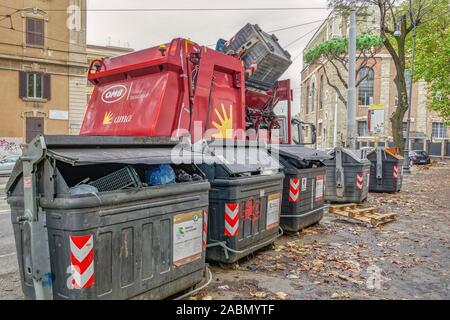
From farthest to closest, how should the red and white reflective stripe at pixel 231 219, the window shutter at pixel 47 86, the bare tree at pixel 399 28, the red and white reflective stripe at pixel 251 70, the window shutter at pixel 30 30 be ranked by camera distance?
the window shutter at pixel 47 86
the window shutter at pixel 30 30
the bare tree at pixel 399 28
the red and white reflective stripe at pixel 251 70
the red and white reflective stripe at pixel 231 219

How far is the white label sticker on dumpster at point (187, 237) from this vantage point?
12.0 ft

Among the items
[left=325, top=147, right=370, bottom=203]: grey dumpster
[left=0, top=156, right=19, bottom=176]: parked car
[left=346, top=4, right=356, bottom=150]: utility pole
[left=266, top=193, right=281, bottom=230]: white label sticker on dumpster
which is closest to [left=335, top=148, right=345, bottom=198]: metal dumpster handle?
[left=325, top=147, right=370, bottom=203]: grey dumpster

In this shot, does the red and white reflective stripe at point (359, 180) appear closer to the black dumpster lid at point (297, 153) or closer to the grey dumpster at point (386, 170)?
the grey dumpster at point (386, 170)

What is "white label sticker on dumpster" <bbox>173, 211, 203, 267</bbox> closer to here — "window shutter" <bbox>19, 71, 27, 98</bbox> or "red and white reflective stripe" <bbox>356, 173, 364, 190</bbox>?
"red and white reflective stripe" <bbox>356, 173, 364, 190</bbox>

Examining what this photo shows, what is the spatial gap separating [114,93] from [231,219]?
3.09 metres

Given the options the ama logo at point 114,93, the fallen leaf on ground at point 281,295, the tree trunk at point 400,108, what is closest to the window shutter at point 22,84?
the ama logo at point 114,93

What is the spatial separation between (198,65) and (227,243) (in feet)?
8.77

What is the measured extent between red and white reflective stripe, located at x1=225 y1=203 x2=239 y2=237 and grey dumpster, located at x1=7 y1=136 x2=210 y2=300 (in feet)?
2.68

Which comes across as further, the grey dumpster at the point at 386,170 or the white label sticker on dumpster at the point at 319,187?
the grey dumpster at the point at 386,170

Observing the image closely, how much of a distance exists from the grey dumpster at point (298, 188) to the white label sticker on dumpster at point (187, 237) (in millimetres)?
2820

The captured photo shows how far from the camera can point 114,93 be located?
6.27 metres

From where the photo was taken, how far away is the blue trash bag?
3.67 meters

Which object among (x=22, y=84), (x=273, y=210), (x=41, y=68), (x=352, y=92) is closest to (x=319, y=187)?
(x=273, y=210)

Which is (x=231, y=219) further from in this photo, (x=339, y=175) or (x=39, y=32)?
(x=39, y=32)
